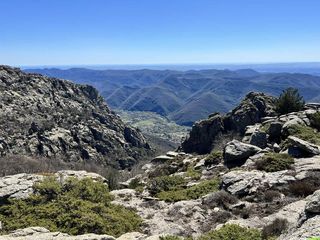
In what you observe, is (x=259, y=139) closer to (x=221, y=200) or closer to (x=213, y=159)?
(x=213, y=159)

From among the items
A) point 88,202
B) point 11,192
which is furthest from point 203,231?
point 11,192

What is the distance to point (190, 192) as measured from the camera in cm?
2753

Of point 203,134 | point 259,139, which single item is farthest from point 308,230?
point 203,134

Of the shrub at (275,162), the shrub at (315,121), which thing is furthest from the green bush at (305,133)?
the shrub at (275,162)

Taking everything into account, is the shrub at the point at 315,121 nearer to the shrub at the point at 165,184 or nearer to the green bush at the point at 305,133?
the green bush at the point at 305,133

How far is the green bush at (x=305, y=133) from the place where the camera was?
36069 millimetres

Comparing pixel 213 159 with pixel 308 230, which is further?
pixel 213 159

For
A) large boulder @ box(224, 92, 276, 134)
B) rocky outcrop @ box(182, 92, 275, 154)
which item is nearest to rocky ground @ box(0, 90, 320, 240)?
large boulder @ box(224, 92, 276, 134)

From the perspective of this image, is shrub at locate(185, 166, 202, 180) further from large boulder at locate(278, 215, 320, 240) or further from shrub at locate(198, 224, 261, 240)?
large boulder at locate(278, 215, 320, 240)

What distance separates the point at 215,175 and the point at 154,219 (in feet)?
35.4

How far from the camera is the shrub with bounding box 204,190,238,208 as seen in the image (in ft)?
79.3

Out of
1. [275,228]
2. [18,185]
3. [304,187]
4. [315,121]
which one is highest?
[315,121]

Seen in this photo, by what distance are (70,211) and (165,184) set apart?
426 inches

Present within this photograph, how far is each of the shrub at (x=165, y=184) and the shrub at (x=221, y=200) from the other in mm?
5552
